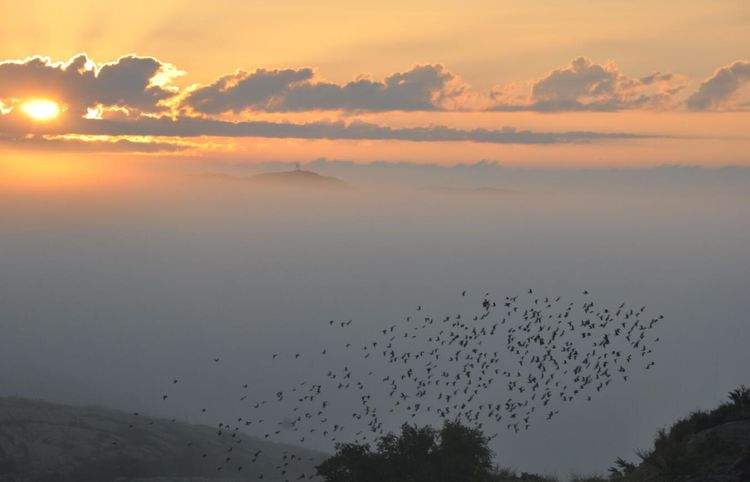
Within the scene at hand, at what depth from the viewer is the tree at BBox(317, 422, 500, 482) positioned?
68.2 metres

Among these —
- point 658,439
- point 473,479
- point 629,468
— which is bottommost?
point 473,479

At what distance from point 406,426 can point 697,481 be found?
30890 mm

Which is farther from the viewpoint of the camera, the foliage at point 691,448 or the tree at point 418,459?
the tree at point 418,459

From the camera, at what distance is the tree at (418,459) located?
68188 millimetres

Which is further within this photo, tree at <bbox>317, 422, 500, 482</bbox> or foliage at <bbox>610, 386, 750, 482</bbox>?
tree at <bbox>317, 422, 500, 482</bbox>

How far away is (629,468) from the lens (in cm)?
5894

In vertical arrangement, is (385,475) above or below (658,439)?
below

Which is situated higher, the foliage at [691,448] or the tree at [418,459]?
the foliage at [691,448]

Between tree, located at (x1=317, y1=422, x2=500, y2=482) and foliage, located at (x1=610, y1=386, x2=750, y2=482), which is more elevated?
foliage, located at (x1=610, y1=386, x2=750, y2=482)

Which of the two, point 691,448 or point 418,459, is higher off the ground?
point 691,448

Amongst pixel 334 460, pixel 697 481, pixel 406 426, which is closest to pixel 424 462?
pixel 406 426

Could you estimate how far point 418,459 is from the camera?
71125 millimetres

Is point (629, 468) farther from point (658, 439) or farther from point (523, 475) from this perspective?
point (523, 475)

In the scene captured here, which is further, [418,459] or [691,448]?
[418,459]
